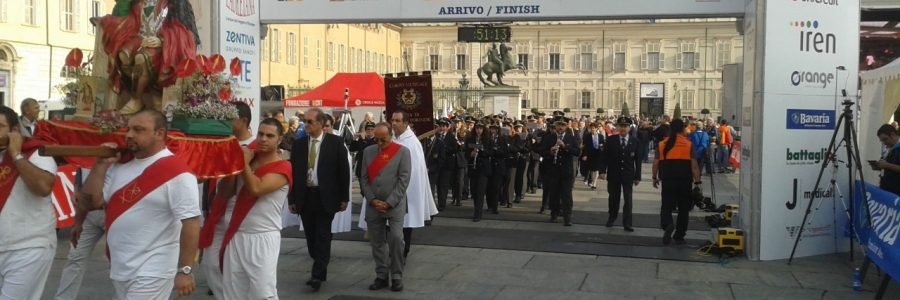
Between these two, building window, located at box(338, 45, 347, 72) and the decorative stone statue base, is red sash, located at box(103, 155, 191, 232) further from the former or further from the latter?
building window, located at box(338, 45, 347, 72)

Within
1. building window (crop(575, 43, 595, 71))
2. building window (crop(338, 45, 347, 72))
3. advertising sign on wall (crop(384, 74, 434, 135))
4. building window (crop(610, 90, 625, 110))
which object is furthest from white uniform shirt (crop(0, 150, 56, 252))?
building window (crop(610, 90, 625, 110))

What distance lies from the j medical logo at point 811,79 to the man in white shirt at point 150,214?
7.54 meters

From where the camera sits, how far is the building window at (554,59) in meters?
60.0

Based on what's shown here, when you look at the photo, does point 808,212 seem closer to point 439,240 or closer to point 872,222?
point 872,222

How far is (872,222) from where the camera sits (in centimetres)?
786

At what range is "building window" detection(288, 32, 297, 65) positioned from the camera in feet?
141

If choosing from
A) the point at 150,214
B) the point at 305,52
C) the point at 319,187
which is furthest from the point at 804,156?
the point at 305,52

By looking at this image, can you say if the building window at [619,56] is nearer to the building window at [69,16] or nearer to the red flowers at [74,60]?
the building window at [69,16]

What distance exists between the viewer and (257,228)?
16.5ft

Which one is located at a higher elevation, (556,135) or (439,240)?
(556,135)

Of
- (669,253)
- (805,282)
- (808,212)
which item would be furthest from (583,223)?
(805,282)

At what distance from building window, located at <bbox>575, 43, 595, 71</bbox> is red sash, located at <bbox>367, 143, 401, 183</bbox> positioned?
176 ft

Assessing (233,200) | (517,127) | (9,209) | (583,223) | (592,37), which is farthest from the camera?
(592,37)

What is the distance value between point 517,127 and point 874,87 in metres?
6.84
